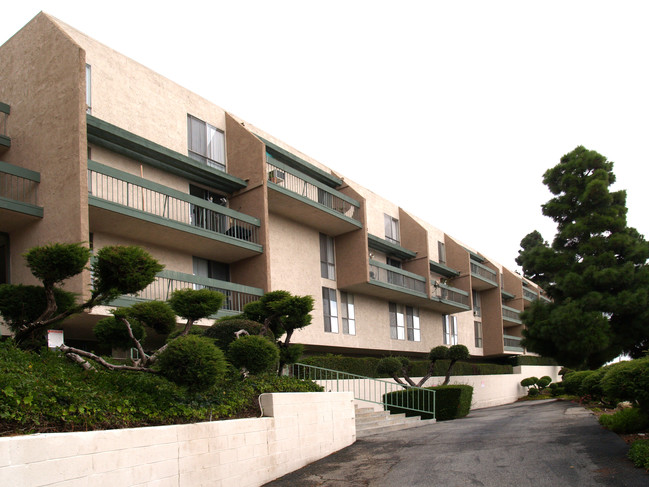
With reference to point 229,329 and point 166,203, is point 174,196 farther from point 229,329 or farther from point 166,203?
point 229,329

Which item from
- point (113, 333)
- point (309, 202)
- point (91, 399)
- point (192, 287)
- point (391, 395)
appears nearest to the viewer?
point (91, 399)

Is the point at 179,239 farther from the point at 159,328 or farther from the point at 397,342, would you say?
the point at 397,342

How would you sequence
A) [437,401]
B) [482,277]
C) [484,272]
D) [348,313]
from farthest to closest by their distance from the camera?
[484,272]
[482,277]
[348,313]
[437,401]

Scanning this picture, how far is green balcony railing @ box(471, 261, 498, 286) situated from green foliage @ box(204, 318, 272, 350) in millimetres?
28142

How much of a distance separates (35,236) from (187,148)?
615 cm

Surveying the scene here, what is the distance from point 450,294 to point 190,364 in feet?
95.8

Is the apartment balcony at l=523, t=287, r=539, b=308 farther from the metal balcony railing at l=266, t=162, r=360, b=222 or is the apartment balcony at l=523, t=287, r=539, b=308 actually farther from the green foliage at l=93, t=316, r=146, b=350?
the green foliage at l=93, t=316, r=146, b=350

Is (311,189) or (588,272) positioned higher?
(311,189)

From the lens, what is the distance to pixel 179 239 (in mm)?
19234

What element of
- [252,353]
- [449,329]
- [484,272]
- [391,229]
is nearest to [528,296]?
[484,272]

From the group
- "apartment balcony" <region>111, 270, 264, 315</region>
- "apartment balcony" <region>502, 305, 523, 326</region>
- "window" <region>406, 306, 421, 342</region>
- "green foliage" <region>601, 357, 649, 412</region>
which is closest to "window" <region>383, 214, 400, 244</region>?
"window" <region>406, 306, 421, 342</region>

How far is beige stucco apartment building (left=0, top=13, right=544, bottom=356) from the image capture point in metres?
16.0

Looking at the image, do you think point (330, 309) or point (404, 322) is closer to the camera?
point (330, 309)

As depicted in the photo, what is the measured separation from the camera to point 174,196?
60.5 feet
